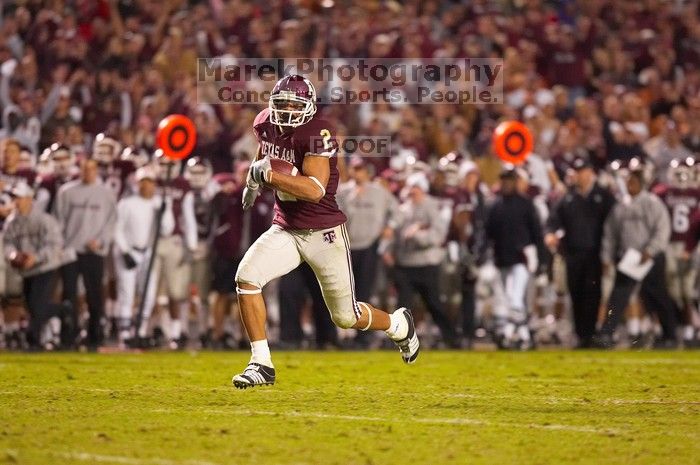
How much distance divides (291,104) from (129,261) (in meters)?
5.90

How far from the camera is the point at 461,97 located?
56.5 feet

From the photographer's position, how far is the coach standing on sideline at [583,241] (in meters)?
14.1

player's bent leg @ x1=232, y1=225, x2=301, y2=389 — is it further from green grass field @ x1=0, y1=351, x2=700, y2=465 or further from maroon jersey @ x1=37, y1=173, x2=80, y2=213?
maroon jersey @ x1=37, y1=173, x2=80, y2=213

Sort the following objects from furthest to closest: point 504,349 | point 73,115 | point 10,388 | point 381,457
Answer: point 73,115 → point 504,349 → point 10,388 → point 381,457

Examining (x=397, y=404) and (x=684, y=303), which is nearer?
(x=397, y=404)

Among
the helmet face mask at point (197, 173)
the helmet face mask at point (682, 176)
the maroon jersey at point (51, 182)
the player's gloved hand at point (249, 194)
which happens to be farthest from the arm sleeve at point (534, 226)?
the player's gloved hand at point (249, 194)

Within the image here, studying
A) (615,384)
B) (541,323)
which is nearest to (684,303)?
(541,323)

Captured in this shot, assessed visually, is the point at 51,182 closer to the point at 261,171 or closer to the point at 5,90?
the point at 5,90

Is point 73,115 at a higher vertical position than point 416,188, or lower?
higher

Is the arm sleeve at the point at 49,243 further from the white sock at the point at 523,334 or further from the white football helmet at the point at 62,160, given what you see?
the white sock at the point at 523,334

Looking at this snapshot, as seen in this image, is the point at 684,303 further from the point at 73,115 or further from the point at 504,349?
the point at 73,115

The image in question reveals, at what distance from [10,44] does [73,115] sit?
202cm

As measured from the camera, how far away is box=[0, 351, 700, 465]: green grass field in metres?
6.04

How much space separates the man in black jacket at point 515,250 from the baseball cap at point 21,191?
182 inches
